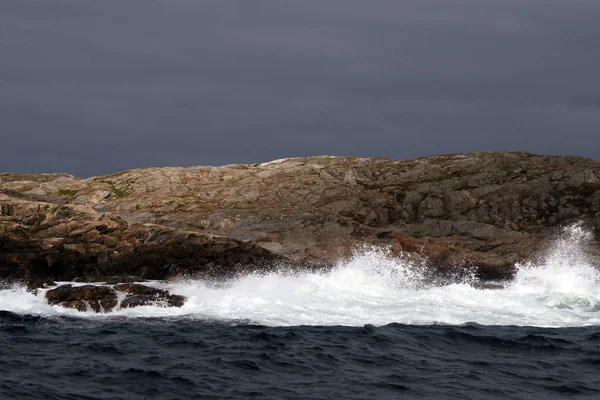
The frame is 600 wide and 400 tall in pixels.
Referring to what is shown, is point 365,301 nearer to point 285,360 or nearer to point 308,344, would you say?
point 308,344

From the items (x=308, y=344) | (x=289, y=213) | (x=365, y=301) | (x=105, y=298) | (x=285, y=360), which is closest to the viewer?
(x=285, y=360)

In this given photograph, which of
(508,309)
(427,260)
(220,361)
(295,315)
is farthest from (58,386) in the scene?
(427,260)

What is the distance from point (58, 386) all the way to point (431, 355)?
1297 centimetres

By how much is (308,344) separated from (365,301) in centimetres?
1165

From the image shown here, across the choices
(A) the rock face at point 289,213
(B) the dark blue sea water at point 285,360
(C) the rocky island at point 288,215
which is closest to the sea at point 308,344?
(B) the dark blue sea water at point 285,360

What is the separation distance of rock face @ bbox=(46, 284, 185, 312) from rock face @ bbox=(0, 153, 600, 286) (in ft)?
13.8

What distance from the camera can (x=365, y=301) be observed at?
1524 inches

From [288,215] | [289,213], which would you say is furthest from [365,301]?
[289,213]

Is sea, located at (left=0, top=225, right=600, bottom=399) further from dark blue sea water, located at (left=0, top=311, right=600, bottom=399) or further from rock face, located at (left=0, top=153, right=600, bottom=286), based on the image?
rock face, located at (left=0, top=153, right=600, bottom=286)

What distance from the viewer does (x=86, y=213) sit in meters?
51.7

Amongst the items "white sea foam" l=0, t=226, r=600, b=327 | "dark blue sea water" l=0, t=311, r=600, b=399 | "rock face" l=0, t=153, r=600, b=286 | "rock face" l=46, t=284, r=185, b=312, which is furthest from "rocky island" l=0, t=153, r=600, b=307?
"dark blue sea water" l=0, t=311, r=600, b=399

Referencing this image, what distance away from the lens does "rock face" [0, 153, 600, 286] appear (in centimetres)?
4838

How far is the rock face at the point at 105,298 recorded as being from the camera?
34.2 meters

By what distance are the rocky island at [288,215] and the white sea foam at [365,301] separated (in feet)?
20.4
